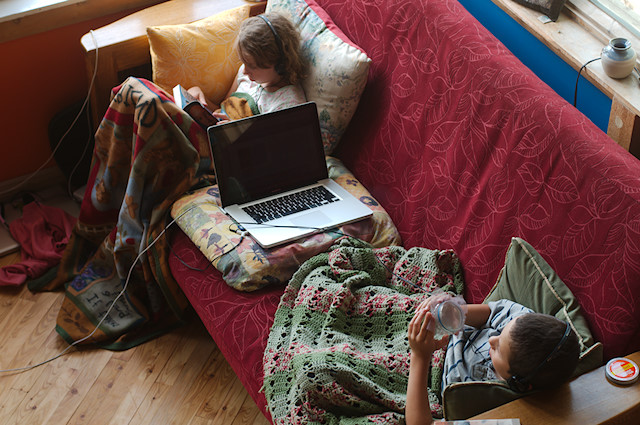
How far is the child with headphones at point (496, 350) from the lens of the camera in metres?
1.27

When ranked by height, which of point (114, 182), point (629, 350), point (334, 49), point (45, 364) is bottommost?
point (45, 364)

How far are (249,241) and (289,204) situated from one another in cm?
19

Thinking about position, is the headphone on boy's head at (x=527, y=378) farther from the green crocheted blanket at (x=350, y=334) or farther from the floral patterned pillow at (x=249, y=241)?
the floral patterned pillow at (x=249, y=241)

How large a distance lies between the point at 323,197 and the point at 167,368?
73cm

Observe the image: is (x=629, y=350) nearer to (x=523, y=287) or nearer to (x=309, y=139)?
(x=523, y=287)

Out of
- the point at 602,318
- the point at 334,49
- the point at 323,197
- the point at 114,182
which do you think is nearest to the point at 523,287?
the point at 602,318

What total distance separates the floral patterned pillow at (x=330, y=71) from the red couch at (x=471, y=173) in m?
0.07

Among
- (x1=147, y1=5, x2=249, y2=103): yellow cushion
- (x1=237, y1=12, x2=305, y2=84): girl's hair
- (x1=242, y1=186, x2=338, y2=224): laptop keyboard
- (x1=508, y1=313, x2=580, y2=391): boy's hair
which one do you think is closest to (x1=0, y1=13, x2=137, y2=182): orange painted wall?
(x1=147, y1=5, x2=249, y2=103): yellow cushion

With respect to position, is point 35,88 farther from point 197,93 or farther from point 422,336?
point 422,336

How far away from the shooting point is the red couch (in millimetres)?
1479

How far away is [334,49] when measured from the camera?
2135 millimetres

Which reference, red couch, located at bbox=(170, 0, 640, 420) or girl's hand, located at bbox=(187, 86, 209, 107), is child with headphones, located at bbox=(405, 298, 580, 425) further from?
girl's hand, located at bbox=(187, 86, 209, 107)

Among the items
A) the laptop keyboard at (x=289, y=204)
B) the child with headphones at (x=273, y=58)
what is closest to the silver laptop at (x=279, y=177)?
the laptop keyboard at (x=289, y=204)

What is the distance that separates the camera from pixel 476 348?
1.53m
